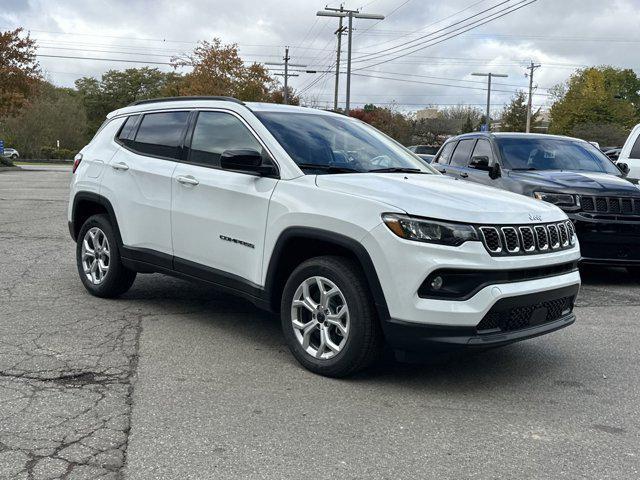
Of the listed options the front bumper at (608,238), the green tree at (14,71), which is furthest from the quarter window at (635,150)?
the green tree at (14,71)

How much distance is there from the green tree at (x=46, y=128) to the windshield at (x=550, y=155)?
5357cm

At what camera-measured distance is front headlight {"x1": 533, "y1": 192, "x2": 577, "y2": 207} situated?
302 inches

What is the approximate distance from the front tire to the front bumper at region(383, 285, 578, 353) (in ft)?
0.59

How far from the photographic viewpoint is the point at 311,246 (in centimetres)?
459

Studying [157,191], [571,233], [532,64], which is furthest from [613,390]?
[532,64]

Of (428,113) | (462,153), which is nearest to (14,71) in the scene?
(462,153)

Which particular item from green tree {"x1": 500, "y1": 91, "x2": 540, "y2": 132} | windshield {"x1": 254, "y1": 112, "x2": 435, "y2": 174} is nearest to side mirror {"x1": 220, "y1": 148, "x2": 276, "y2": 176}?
windshield {"x1": 254, "y1": 112, "x2": 435, "y2": 174}

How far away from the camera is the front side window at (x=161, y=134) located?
571 centimetres

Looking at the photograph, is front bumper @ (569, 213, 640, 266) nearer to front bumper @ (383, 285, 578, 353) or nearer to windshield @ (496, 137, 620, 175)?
windshield @ (496, 137, 620, 175)

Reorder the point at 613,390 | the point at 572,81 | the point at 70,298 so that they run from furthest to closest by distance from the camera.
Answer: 1. the point at 572,81
2. the point at 70,298
3. the point at 613,390

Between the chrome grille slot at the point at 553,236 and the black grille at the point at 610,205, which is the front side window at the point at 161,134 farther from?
the black grille at the point at 610,205

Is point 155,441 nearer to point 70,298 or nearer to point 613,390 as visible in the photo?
point 613,390

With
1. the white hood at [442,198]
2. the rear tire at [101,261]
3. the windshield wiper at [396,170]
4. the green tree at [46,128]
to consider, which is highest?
the green tree at [46,128]

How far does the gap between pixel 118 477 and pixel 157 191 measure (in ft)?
9.93
